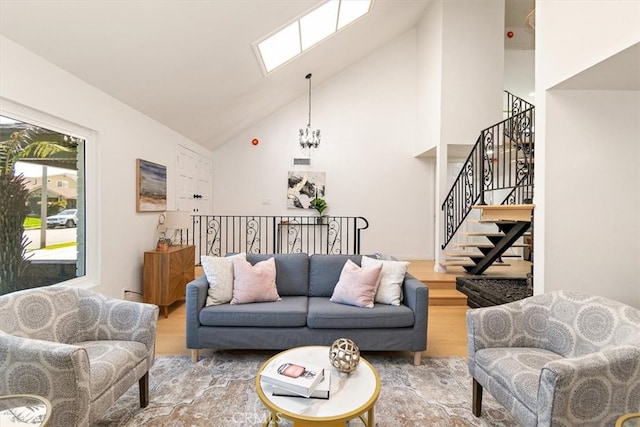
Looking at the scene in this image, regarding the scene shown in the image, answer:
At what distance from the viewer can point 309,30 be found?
4648mm

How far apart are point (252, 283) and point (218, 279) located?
0.31m

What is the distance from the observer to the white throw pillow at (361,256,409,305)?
290 centimetres

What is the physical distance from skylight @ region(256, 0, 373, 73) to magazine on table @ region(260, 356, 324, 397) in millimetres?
3677

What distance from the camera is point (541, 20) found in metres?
2.97

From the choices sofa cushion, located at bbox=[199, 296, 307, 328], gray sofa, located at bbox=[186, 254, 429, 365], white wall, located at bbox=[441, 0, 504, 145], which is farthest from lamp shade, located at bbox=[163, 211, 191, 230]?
white wall, located at bbox=[441, 0, 504, 145]

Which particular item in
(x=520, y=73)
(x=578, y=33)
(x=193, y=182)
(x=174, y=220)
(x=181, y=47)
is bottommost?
(x=174, y=220)

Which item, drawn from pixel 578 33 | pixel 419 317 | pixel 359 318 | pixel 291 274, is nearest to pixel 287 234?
pixel 291 274

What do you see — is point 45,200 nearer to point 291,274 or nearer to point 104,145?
point 104,145

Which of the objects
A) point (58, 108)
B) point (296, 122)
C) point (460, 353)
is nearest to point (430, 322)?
point (460, 353)

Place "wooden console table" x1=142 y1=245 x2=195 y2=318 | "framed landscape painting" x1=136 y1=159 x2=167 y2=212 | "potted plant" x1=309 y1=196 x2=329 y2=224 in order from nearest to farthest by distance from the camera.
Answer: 1. "wooden console table" x1=142 y1=245 x2=195 y2=318
2. "framed landscape painting" x1=136 y1=159 x2=167 y2=212
3. "potted plant" x1=309 y1=196 x2=329 y2=224

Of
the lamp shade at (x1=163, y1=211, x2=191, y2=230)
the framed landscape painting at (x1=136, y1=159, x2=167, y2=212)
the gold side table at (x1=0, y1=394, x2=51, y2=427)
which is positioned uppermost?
the framed landscape painting at (x1=136, y1=159, x2=167, y2=212)

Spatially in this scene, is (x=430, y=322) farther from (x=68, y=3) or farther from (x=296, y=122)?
(x=296, y=122)

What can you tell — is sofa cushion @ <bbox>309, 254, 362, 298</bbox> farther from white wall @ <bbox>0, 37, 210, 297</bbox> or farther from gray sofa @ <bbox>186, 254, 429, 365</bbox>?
white wall @ <bbox>0, 37, 210, 297</bbox>

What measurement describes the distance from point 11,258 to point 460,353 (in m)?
3.88
